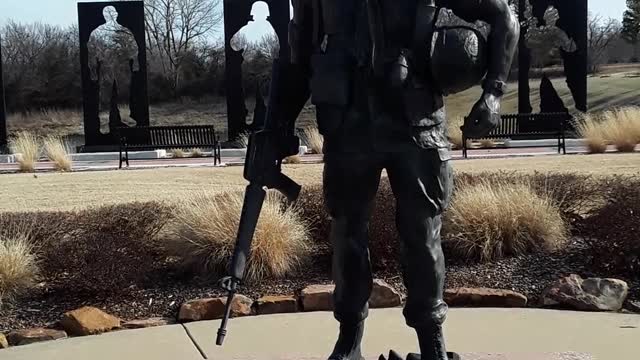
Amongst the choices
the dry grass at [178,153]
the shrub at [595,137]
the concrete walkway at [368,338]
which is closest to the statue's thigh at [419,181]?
the concrete walkway at [368,338]

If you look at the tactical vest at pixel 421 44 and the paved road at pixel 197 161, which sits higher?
the tactical vest at pixel 421 44

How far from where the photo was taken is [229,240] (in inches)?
259

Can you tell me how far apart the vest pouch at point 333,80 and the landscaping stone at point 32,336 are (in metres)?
3.06

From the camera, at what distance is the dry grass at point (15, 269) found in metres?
5.97

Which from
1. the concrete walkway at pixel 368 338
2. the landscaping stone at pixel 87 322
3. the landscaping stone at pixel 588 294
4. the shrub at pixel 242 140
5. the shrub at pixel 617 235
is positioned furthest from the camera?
the shrub at pixel 242 140

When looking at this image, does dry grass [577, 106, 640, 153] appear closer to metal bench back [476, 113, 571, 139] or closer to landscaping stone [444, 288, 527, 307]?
metal bench back [476, 113, 571, 139]

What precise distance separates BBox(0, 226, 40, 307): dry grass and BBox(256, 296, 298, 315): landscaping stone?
178cm

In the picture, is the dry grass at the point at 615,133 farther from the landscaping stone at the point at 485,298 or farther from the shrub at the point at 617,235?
the landscaping stone at the point at 485,298

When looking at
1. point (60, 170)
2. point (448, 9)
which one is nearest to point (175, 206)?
point (448, 9)

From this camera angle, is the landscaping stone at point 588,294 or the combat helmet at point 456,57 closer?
the combat helmet at point 456,57

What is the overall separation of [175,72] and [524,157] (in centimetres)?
3405

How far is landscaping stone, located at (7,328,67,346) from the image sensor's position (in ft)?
17.5

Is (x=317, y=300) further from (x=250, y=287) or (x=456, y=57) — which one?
(x=456, y=57)

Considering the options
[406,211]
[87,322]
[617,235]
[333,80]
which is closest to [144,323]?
[87,322]
